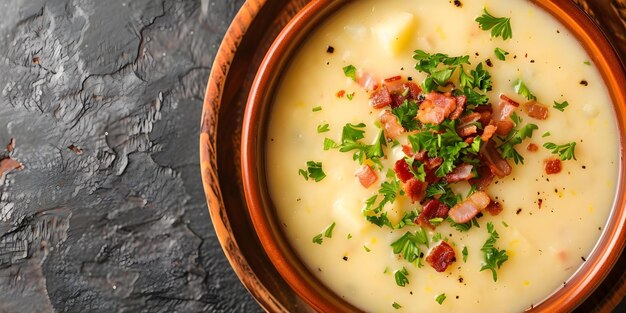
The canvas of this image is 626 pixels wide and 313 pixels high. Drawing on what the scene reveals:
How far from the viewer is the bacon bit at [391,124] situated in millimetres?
2332

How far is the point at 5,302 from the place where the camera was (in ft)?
9.77

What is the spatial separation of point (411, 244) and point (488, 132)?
1.45 ft

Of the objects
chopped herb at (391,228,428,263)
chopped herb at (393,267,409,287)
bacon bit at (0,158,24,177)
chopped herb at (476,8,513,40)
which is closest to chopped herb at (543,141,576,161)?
chopped herb at (476,8,513,40)

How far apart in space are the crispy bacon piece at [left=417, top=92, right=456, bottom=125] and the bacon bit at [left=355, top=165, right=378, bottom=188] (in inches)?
9.1

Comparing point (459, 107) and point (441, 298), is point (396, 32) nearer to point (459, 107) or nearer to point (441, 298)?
point (459, 107)


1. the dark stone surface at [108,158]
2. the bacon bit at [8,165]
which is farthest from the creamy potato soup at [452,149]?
the bacon bit at [8,165]

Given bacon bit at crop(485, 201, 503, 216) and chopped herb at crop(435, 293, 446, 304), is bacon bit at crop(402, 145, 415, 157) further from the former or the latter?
chopped herb at crop(435, 293, 446, 304)

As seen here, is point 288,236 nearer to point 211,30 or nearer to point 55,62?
point 211,30

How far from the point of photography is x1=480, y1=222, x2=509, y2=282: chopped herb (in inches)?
92.5

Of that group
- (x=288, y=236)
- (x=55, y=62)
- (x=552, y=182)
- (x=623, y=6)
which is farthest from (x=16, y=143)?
(x=623, y=6)

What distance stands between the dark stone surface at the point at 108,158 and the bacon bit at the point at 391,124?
2.78 ft

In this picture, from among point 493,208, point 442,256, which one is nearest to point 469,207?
point 493,208

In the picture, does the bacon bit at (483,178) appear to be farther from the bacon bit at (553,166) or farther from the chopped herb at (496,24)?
the chopped herb at (496,24)

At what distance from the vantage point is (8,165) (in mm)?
2979
